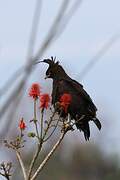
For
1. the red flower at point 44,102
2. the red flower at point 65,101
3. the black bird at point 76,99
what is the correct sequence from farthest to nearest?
1. the black bird at point 76,99
2. the red flower at point 65,101
3. the red flower at point 44,102

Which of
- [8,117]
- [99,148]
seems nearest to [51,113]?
[8,117]

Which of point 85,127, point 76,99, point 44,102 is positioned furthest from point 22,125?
point 85,127

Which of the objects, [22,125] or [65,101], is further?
[65,101]

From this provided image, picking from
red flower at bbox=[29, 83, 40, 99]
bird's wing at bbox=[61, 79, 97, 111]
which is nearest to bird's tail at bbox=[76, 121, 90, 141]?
bird's wing at bbox=[61, 79, 97, 111]

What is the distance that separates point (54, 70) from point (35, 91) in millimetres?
494

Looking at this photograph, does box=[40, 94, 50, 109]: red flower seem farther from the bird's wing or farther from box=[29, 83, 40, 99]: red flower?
the bird's wing

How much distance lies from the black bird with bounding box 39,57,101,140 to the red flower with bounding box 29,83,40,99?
19 cm

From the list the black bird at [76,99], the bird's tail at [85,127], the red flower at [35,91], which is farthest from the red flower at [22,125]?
the bird's tail at [85,127]

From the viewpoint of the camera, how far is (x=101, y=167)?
153 ft

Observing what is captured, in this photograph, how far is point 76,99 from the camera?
3.98m

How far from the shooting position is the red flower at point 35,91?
3709 millimetres

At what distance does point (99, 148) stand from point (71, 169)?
Answer: 169 inches

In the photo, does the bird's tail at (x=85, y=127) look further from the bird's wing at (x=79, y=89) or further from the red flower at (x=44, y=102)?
the red flower at (x=44, y=102)

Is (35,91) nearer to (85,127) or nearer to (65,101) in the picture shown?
(65,101)
